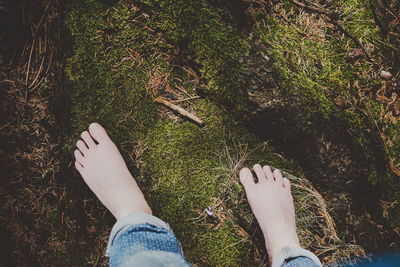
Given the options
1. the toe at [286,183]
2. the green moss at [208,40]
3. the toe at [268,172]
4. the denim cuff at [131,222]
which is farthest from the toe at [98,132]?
the toe at [286,183]

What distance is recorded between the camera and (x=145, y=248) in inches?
70.1

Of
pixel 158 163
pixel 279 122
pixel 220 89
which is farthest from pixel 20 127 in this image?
pixel 279 122

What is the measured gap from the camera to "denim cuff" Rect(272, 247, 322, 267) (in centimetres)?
203

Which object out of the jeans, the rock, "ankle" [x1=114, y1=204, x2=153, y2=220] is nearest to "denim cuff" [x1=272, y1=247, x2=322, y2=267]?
the jeans

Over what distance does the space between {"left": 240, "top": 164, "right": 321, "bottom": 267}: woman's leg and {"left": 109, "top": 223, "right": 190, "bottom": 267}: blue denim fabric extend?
0.65 meters

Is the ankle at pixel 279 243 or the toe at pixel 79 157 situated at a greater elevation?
the toe at pixel 79 157

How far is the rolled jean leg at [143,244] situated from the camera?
67.0 inches

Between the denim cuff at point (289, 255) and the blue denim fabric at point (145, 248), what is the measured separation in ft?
2.19

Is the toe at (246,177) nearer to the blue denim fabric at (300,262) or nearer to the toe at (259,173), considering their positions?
the toe at (259,173)

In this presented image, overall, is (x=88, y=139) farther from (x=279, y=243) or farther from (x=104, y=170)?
(x=279, y=243)

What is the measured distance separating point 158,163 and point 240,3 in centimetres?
121

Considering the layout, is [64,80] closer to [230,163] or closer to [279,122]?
[230,163]

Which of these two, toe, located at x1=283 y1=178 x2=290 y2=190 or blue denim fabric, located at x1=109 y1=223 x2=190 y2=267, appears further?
toe, located at x1=283 y1=178 x2=290 y2=190

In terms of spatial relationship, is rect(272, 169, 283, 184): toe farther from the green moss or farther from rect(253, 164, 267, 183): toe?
the green moss
